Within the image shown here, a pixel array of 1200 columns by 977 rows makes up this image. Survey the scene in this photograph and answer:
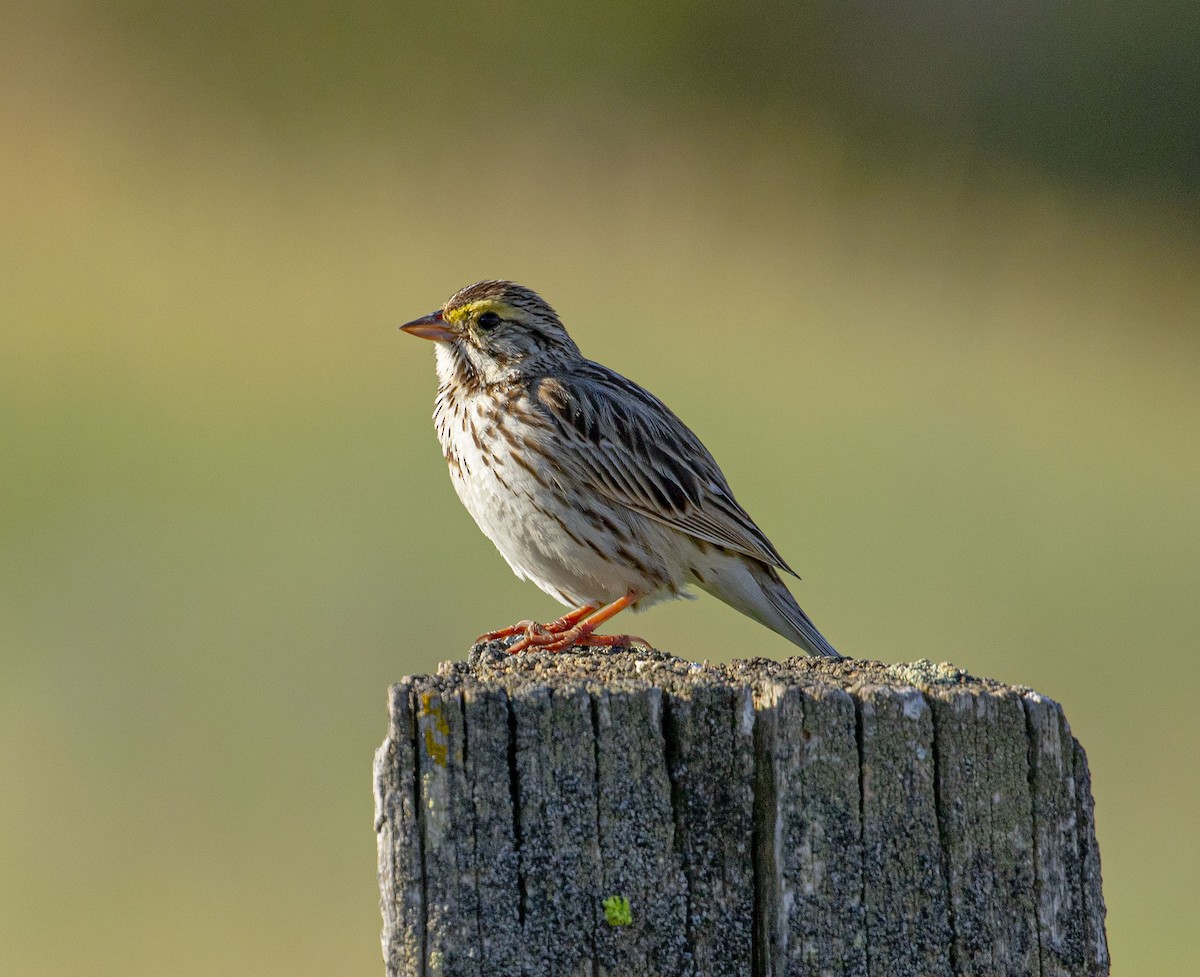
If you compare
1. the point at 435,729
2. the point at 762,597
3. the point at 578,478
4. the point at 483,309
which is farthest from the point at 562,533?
the point at 435,729

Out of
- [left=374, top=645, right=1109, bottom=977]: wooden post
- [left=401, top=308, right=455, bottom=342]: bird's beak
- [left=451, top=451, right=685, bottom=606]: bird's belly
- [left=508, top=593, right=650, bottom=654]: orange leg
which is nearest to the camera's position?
[left=374, top=645, right=1109, bottom=977]: wooden post

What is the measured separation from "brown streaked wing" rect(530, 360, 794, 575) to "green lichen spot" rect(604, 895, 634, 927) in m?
3.71

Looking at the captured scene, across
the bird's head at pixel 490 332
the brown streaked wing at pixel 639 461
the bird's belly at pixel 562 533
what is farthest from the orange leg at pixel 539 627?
the bird's head at pixel 490 332

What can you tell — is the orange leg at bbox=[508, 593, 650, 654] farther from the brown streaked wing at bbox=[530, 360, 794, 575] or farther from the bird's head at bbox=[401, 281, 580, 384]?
the bird's head at bbox=[401, 281, 580, 384]

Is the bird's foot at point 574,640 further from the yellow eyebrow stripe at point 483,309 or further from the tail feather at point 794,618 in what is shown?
the yellow eyebrow stripe at point 483,309

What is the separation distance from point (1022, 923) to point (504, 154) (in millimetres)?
17417

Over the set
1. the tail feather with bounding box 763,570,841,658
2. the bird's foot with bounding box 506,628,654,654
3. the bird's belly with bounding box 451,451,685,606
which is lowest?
the bird's foot with bounding box 506,628,654,654

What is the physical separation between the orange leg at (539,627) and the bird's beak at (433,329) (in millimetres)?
1268

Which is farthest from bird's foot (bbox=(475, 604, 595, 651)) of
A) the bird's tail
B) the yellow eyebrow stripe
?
the yellow eyebrow stripe

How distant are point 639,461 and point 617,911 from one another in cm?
390

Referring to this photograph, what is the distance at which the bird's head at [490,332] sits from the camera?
7078mm

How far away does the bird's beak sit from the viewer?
23.4 feet

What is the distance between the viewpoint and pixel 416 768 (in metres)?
3.09

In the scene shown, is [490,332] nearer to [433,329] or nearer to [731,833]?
[433,329]
